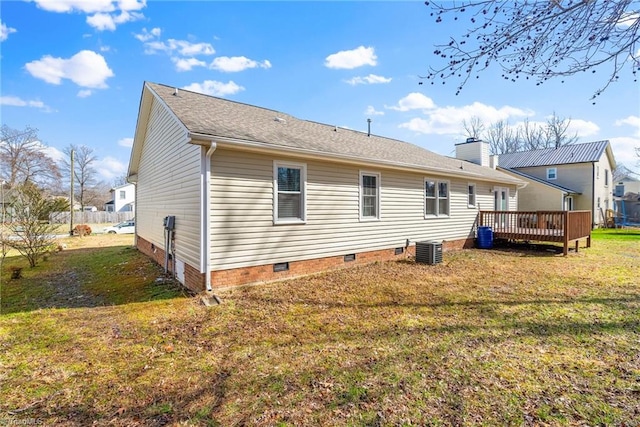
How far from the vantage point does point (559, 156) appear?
24.7 m

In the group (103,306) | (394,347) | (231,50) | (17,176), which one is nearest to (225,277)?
(103,306)

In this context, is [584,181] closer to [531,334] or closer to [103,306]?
[531,334]

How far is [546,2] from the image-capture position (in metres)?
3.01

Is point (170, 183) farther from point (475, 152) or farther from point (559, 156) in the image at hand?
point (559, 156)

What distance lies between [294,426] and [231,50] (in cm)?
1002

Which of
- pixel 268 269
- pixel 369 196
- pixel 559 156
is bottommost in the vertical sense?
pixel 268 269

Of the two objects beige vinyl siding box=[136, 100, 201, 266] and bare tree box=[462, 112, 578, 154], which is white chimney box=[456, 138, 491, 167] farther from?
bare tree box=[462, 112, 578, 154]

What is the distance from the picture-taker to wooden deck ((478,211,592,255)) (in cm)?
1085

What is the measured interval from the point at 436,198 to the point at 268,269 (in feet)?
23.1

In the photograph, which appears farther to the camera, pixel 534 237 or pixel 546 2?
pixel 534 237

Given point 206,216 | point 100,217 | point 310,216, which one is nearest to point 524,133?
point 310,216

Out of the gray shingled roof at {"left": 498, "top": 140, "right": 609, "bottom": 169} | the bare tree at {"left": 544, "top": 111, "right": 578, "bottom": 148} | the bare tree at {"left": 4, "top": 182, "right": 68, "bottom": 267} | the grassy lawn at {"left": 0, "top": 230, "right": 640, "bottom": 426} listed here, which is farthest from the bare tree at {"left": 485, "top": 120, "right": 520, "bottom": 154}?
the bare tree at {"left": 4, "top": 182, "right": 68, "bottom": 267}

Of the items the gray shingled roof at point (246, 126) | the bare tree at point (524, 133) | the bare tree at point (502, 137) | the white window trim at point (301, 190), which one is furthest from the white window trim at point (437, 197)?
Answer: the bare tree at point (502, 137)

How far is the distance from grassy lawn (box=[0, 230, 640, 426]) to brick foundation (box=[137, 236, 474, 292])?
29 centimetres
